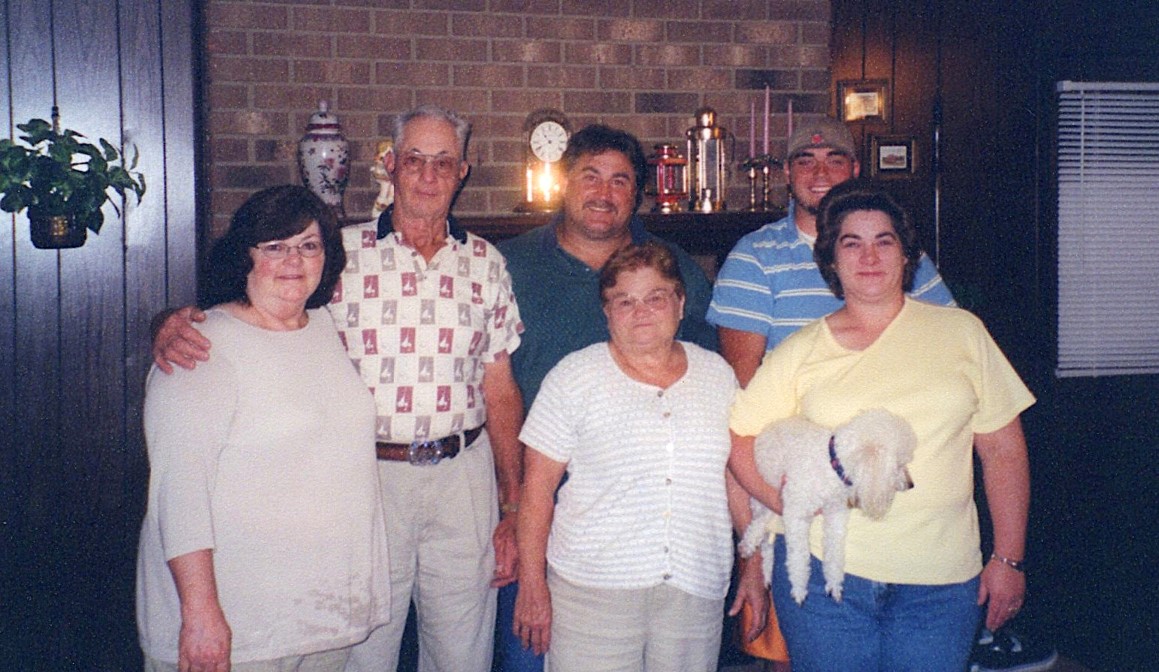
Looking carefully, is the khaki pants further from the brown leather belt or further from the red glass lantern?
the red glass lantern

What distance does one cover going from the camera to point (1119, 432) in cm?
380

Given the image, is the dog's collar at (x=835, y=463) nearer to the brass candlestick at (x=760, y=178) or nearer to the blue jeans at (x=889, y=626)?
the blue jeans at (x=889, y=626)

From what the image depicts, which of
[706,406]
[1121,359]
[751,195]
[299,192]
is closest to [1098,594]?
[1121,359]

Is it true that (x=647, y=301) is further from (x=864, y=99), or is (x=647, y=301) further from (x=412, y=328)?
(x=864, y=99)

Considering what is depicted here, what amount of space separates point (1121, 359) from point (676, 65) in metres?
2.15

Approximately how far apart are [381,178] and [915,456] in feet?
6.97

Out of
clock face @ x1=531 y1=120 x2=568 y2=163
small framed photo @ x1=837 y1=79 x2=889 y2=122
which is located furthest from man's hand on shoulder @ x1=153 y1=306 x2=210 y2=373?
small framed photo @ x1=837 y1=79 x2=889 y2=122

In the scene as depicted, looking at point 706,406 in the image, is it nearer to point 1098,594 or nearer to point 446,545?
point 446,545

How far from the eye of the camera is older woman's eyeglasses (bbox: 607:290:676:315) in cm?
204

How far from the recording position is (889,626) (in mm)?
1829

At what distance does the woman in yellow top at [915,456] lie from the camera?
181 cm

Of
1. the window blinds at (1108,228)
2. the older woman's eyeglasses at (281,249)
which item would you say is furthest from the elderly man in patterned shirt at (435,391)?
the window blinds at (1108,228)

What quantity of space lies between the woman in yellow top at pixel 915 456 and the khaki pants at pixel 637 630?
190 millimetres

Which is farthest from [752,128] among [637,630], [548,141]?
[637,630]
